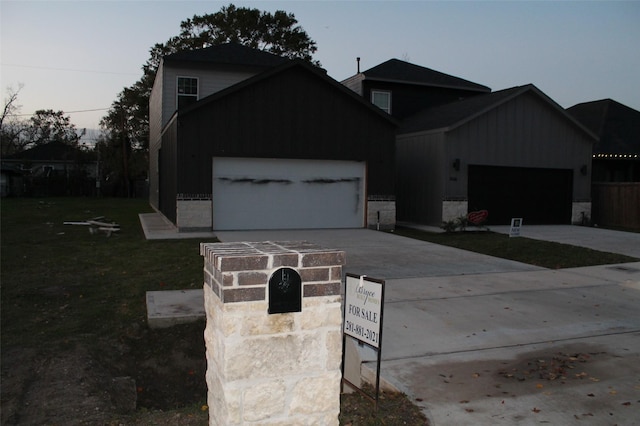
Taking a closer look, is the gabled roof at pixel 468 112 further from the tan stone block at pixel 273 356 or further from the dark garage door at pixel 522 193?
the tan stone block at pixel 273 356

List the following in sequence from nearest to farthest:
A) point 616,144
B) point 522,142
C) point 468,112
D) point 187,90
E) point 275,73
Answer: point 275,73
point 468,112
point 522,142
point 187,90
point 616,144

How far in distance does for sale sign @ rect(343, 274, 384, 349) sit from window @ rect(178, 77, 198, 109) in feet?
62.4

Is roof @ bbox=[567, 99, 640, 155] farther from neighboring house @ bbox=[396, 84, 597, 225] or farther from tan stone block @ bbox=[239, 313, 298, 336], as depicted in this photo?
tan stone block @ bbox=[239, 313, 298, 336]

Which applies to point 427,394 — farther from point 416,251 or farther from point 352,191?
point 352,191

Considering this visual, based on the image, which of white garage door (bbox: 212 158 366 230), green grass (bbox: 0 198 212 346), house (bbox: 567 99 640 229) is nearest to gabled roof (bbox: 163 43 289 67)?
white garage door (bbox: 212 158 366 230)

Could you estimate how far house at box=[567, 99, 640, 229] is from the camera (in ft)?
67.6

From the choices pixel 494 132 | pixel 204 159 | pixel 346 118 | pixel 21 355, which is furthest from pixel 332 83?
pixel 21 355

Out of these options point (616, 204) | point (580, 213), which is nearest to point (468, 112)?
point (580, 213)

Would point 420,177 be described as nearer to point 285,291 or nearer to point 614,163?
point 614,163

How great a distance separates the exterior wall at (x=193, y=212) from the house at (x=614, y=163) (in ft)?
51.9

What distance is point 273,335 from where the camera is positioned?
287 cm

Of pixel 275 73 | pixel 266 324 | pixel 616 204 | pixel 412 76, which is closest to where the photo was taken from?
pixel 266 324

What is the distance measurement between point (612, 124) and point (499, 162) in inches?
387

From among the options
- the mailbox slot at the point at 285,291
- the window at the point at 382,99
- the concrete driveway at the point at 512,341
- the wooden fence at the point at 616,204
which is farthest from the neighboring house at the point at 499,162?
the mailbox slot at the point at 285,291
